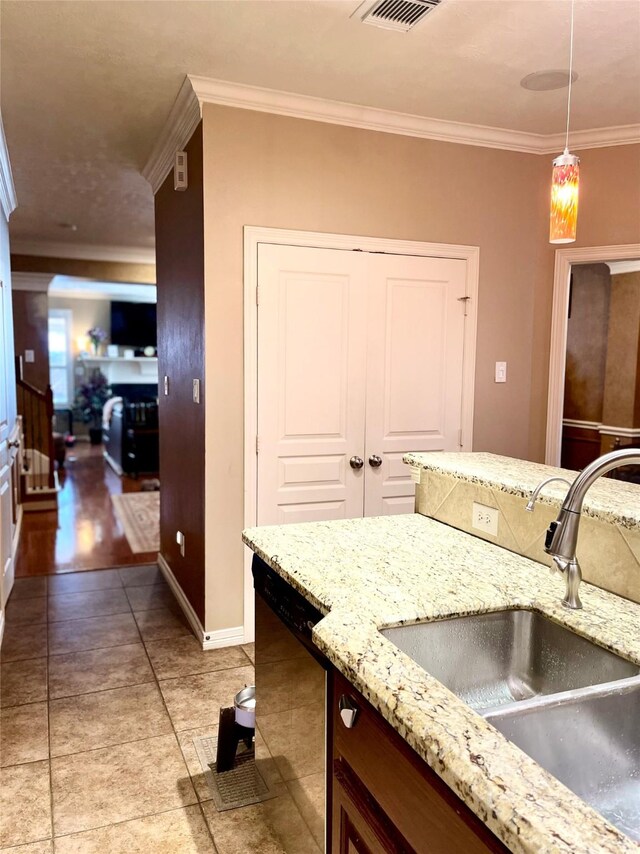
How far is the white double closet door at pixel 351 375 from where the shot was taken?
3234 millimetres

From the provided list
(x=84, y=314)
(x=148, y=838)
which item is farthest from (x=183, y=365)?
(x=84, y=314)

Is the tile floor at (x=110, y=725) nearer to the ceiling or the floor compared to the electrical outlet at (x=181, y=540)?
nearer to the floor

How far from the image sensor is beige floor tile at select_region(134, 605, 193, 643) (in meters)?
3.43

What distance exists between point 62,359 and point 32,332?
476 cm

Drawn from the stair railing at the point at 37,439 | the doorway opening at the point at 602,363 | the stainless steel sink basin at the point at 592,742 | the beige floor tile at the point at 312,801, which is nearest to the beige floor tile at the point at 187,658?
the beige floor tile at the point at 312,801

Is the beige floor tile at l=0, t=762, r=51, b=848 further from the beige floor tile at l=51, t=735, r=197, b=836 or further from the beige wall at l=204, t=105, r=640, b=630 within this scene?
the beige wall at l=204, t=105, r=640, b=630

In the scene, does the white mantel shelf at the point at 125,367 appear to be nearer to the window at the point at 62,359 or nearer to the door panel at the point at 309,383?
the window at the point at 62,359

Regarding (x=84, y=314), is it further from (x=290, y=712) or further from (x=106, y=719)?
(x=290, y=712)

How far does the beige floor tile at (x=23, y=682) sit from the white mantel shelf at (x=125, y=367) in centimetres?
984

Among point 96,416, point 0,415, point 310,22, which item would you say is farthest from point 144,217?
point 96,416

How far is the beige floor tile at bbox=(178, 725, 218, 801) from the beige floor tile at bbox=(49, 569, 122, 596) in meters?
1.83

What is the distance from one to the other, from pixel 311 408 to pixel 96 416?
9.68 metres

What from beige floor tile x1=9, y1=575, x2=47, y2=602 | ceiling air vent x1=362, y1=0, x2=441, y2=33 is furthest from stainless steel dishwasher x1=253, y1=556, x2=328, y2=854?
beige floor tile x1=9, y1=575, x2=47, y2=602

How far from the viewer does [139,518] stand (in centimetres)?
599
